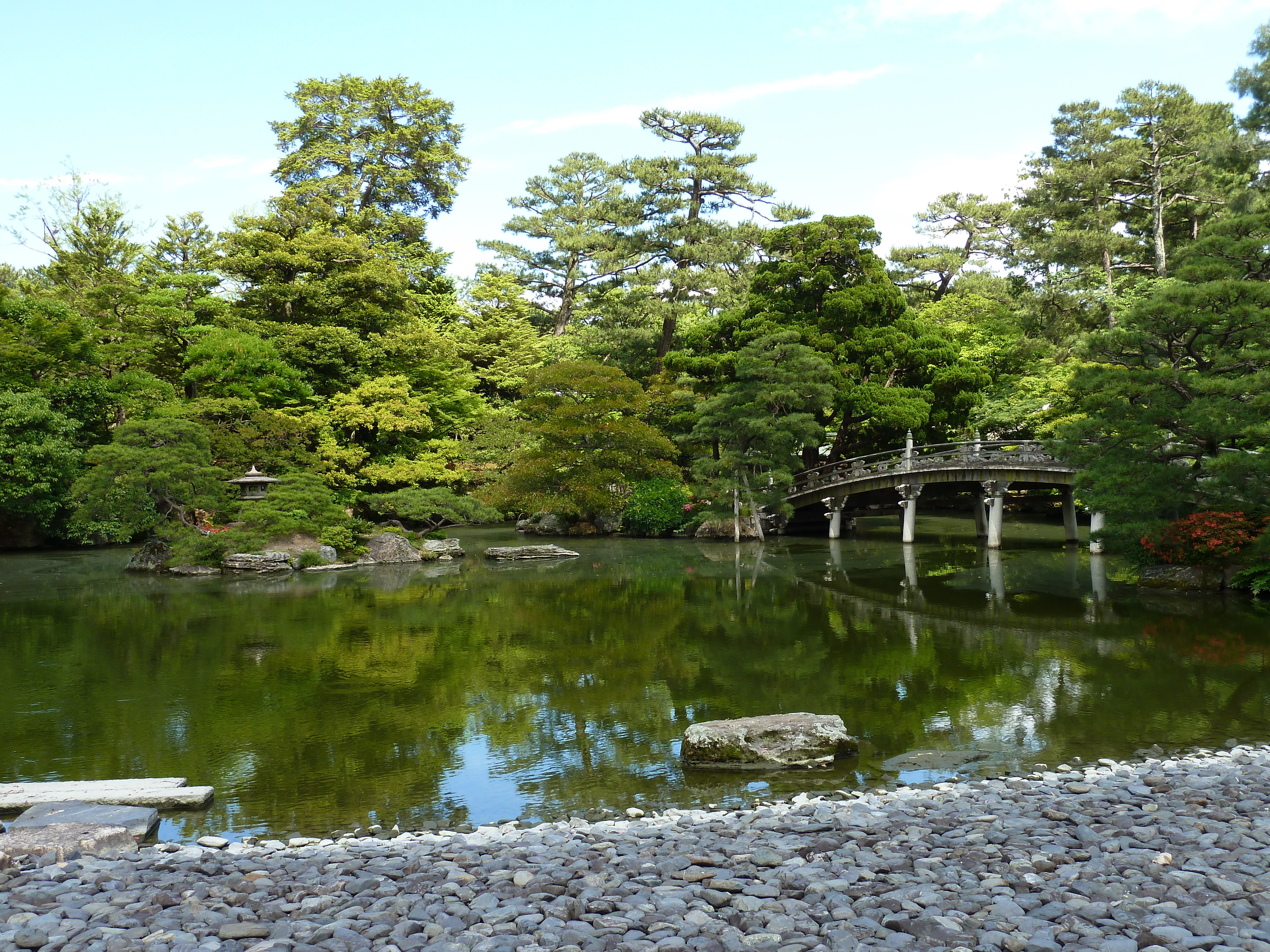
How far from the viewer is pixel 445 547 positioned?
21.8 m

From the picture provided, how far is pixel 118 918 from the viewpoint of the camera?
3744 mm

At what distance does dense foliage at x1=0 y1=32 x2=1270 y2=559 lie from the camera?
20031 mm

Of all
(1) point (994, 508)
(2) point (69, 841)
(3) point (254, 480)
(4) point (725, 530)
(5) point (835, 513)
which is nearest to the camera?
(2) point (69, 841)

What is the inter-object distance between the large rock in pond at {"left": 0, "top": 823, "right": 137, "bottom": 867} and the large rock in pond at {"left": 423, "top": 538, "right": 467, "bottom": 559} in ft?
53.5

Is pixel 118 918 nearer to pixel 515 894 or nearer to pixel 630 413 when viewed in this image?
pixel 515 894

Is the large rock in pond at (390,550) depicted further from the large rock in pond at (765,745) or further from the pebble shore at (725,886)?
the pebble shore at (725,886)

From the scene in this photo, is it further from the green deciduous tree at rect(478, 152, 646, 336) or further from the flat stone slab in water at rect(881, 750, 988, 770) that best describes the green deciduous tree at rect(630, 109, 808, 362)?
the flat stone slab in water at rect(881, 750, 988, 770)

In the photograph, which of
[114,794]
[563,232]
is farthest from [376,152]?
[114,794]

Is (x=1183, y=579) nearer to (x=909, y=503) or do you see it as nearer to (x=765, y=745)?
(x=909, y=503)

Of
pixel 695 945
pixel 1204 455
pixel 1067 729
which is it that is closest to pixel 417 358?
pixel 1204 455

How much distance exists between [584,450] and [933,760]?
20.1m

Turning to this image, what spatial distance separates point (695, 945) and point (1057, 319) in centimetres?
2591

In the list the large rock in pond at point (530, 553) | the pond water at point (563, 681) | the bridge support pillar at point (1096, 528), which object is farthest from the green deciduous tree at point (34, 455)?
the bridge support pillar at point (1096, 528)

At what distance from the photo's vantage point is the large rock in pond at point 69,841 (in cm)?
466
